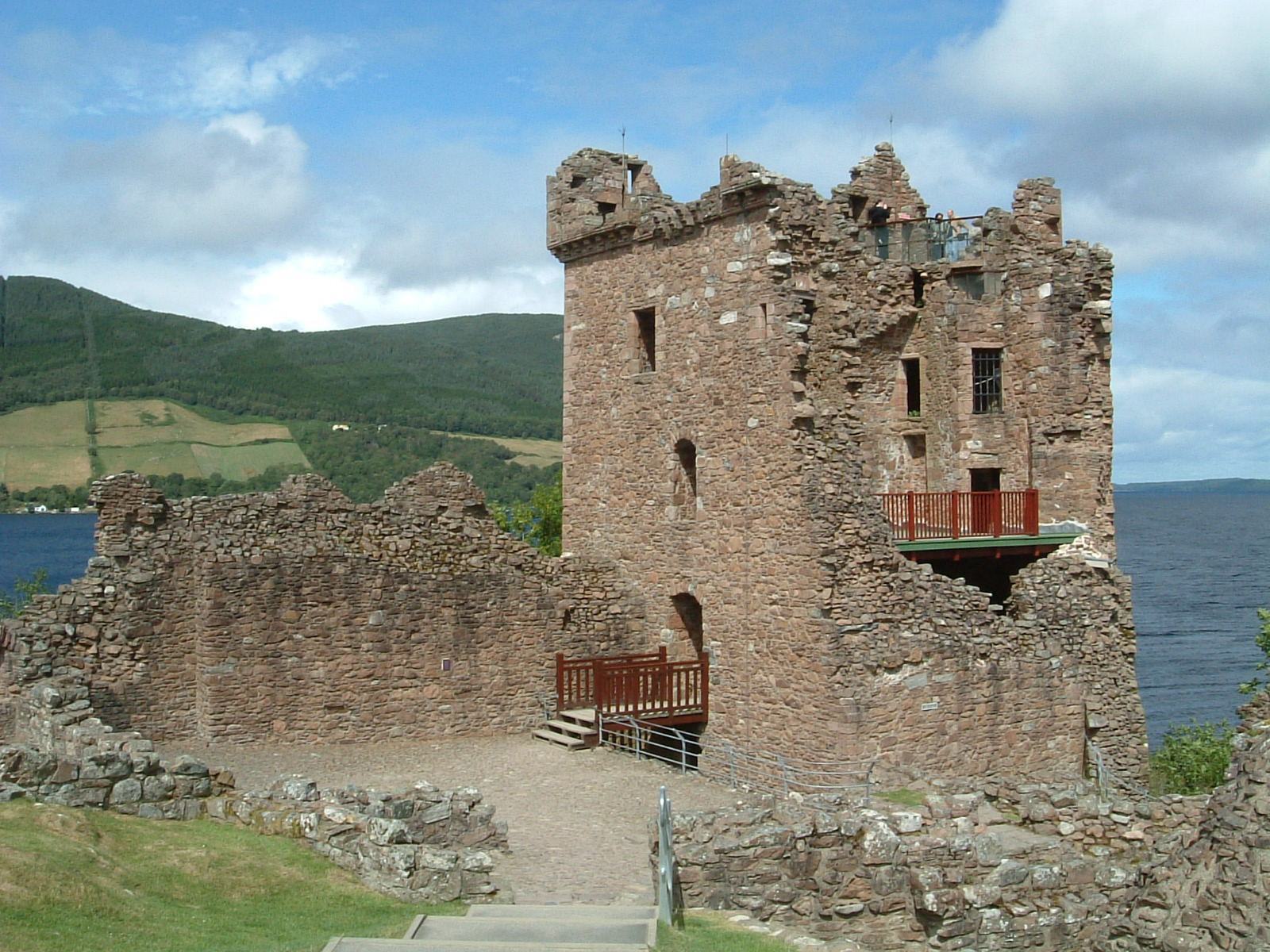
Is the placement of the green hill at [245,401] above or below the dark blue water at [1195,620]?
above

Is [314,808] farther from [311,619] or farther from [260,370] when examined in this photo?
[260,370]

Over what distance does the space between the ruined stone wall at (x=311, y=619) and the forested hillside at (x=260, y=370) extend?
95800 millimetres

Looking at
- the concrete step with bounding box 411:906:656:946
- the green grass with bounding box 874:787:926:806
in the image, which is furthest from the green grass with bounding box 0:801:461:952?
the green grass with bounding box 874:787:926:806

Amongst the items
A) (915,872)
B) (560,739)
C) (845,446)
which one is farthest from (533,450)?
(915,872)

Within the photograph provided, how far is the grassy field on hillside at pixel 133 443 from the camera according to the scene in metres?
107

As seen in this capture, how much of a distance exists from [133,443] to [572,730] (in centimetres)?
9939

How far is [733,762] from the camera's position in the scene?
2302 cm

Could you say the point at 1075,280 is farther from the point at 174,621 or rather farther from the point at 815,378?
the point at 174,621

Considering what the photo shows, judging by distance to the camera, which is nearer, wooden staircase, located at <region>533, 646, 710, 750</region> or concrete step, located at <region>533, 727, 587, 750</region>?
concrete step, located at <region>533, 727, 587, 750</region>

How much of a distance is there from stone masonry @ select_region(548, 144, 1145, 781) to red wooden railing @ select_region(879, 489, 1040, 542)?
0.79 metres

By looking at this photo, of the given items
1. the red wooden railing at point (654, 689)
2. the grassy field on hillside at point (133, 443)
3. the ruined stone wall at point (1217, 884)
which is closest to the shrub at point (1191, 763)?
the red wooden railing at point (654, 689)

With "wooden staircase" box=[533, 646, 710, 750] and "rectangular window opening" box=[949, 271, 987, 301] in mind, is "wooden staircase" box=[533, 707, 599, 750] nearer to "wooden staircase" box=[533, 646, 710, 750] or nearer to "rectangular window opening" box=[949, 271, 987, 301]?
"wooden staircase" box=[533, 646, 710, 750]

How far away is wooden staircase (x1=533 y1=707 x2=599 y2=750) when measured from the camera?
2367 centimetres

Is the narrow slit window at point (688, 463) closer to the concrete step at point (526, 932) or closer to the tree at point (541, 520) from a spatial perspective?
the concrete step at point (526, 932)
